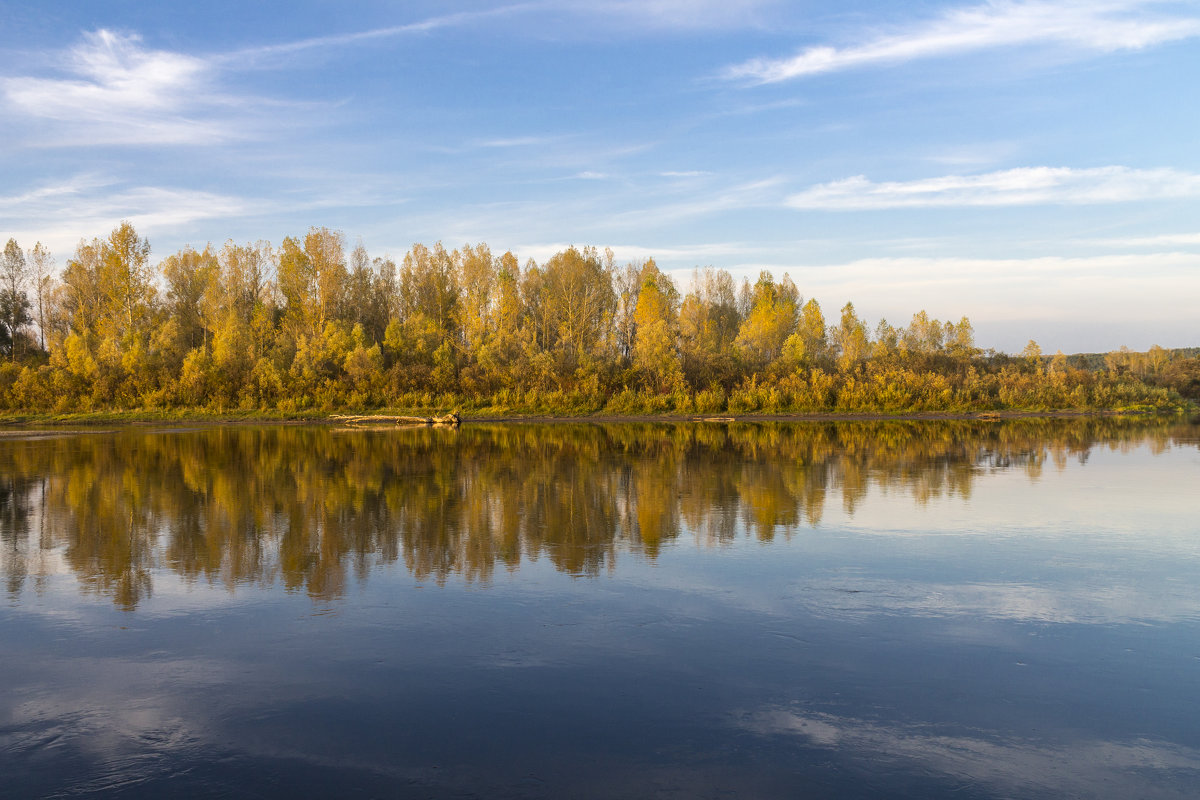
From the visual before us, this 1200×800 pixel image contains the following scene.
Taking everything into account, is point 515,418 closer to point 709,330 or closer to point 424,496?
point 709,330

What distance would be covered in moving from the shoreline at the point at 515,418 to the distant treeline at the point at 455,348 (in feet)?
4.23

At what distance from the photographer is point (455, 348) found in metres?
52.3

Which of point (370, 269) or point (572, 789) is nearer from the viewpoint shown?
point (572, 789)

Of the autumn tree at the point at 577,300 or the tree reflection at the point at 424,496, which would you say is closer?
the tree reflection at the point at 424,496

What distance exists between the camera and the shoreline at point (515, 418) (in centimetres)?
4141

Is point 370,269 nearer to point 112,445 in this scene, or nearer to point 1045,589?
point 112,445

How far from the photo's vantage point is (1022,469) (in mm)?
18672

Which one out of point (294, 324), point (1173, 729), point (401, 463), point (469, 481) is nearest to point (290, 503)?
point (469, 481)

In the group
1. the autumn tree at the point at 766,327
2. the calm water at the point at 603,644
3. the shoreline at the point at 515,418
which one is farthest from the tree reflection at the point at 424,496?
the autumn tree at the point at 766,327

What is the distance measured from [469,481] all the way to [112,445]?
17.2 meters

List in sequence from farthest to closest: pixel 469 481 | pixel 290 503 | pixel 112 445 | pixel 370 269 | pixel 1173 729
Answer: pixel 370 269 < pixel 112 445 < pixel 469 481 < pixel 290 503 < pixel 1173 729

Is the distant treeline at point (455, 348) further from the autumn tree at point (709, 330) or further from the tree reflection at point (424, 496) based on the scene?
the tree reflection at point (424, 496)

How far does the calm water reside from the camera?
181 inches

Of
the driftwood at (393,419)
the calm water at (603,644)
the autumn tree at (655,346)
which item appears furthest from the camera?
the autumn tree at (655,346)
